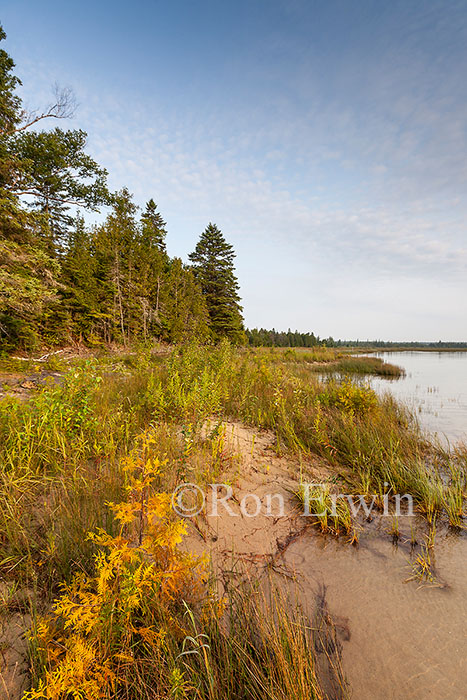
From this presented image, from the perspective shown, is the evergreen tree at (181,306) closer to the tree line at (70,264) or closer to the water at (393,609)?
the tree line at (70,264)

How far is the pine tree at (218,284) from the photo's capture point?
2758 centimetres

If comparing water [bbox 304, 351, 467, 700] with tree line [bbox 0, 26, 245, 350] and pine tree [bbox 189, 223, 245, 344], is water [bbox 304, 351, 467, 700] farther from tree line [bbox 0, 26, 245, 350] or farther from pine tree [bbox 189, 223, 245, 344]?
pine tree [bbox 189, 223, 245, 344]

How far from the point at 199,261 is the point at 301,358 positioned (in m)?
16.7

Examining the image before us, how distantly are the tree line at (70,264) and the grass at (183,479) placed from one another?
246 inches

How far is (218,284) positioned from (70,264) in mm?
15825

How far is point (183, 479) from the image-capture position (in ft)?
9.17

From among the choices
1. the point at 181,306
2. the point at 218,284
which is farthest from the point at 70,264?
the point at 218,284

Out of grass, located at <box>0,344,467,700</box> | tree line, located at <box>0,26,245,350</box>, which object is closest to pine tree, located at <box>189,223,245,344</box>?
tree line, located at <box>0,26,245,350</box>

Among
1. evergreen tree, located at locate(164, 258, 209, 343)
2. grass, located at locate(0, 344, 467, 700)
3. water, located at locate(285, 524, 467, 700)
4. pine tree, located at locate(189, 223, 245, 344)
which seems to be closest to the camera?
grass, located at locate(0, 344, 467, 700)

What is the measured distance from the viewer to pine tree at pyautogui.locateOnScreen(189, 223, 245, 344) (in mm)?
27578

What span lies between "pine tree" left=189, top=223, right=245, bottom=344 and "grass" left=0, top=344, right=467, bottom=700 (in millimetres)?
21801

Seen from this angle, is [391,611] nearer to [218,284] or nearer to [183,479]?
[183,479]

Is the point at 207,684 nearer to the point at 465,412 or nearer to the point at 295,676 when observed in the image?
the point at 295,676

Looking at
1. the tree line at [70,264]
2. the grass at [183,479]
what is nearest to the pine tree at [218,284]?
the tree line at [70,264]
